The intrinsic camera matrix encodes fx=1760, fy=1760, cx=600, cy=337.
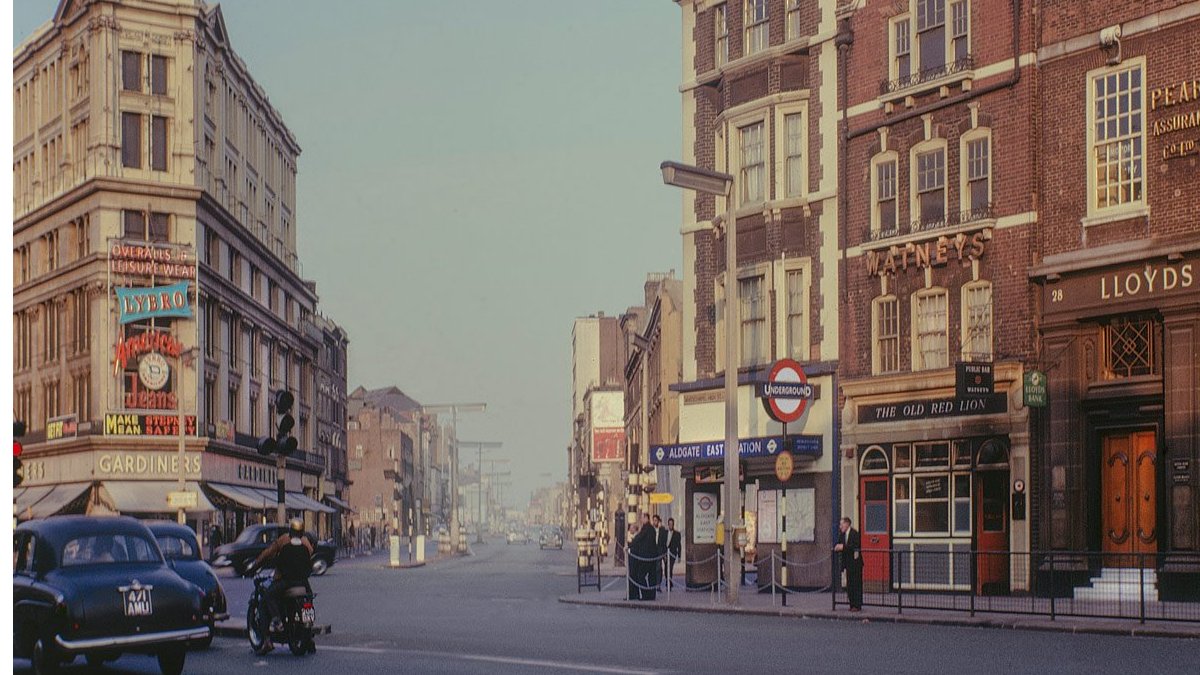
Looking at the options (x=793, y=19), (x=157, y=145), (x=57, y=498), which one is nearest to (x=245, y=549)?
(x=57, y=498)

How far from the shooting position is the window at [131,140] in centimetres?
7506

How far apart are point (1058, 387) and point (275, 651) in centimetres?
1668

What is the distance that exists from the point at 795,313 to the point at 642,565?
27.4ft

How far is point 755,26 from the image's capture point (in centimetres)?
4391

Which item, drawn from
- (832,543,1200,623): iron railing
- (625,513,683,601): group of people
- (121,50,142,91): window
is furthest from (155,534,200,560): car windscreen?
(121,50,142,91): window

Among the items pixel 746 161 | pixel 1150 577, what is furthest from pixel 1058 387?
pixel 746 161

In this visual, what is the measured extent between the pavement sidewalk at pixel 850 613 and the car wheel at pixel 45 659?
1445 centimetres

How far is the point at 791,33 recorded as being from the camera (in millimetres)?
42812

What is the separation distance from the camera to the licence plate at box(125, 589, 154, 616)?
1848 cm

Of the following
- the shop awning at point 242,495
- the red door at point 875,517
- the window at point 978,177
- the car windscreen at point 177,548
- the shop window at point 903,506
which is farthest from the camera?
the shop awning at point 242,495

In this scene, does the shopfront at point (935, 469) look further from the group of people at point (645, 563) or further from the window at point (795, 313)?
the group of people at point (645, 563)

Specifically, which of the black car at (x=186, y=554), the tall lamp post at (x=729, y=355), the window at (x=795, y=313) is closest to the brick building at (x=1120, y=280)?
the tall lamp post at (x=729, y=355)

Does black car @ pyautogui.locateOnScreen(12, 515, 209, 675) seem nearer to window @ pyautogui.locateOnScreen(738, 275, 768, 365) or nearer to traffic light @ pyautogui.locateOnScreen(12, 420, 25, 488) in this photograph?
traffic light @ pyautogui.locateOnScreen(12, 420, 25, 488)

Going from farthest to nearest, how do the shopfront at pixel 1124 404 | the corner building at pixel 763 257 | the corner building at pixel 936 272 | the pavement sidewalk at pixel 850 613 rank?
the corner building at pixel 763 257, the corner building at pixel 936 272, the shopfront at pixel 1124 404, the pavement sidewalk at pixel 850 613
